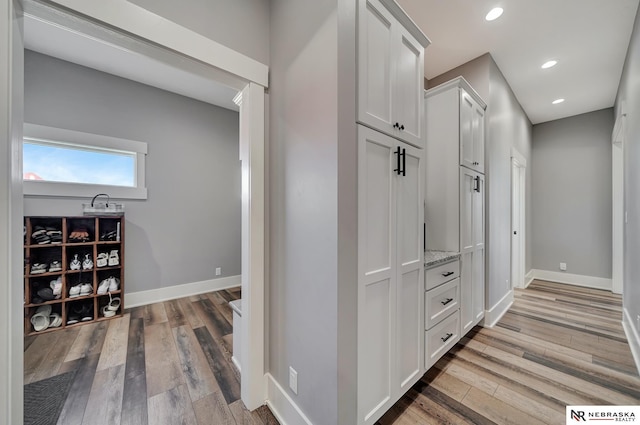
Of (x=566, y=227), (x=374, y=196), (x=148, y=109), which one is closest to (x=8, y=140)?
(x=374, y=196)

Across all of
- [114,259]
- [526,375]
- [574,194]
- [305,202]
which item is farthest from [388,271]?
[574,194]

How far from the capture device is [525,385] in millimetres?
1667

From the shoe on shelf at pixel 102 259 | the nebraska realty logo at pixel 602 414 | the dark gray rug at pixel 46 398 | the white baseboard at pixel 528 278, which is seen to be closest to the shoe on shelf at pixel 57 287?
the shoe on shelf at pixel 102 259

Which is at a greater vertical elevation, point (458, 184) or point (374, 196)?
point (458, 184)

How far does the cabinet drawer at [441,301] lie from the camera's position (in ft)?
5.45

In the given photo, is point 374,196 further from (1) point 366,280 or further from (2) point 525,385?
(2) point 525,385

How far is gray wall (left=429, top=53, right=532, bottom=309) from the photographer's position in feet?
8.47

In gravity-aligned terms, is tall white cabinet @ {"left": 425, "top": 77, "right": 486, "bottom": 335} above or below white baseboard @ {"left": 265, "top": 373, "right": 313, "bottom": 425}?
above

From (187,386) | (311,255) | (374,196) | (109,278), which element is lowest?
(187,386)

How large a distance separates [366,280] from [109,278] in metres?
3.22

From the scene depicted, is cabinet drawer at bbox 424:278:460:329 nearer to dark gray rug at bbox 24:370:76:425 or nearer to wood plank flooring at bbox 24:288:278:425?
wood plank flooring at bbox 24:288:278:425

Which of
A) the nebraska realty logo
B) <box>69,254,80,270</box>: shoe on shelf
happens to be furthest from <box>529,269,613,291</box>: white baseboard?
<box>69,254,80,270</box>: shoe on shelf

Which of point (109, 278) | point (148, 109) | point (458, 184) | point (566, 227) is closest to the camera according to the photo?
point (458, 184)

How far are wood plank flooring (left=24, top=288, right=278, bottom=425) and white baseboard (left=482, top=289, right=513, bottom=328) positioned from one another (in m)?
2.41
